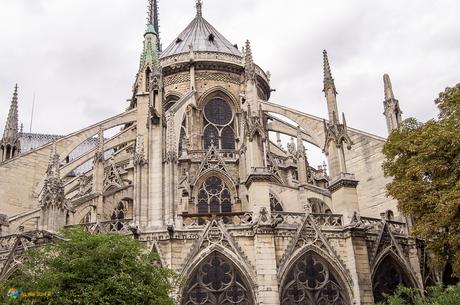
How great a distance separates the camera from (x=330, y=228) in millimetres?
18391

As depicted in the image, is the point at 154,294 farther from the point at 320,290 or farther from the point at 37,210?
the point at 37,210

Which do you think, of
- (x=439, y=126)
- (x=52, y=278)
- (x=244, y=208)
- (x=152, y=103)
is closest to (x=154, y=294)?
(x=52, y=278)

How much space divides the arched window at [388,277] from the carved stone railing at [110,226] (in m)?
8.69

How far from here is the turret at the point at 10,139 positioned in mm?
32781

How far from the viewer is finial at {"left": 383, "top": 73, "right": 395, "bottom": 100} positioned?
76.3 ft

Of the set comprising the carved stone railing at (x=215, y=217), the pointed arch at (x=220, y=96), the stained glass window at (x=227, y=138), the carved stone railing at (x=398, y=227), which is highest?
the pointed arch at (x=220, y=96)

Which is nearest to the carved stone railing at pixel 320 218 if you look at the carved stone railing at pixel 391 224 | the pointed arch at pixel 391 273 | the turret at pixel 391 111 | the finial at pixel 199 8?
the carved stone railing at pixel 391 224

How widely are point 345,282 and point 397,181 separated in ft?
12.4

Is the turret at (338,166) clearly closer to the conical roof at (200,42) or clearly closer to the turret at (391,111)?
the turret at (391,111)

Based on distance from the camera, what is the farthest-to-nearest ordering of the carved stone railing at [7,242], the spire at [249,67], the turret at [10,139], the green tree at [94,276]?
1. the turret at [10,139]
2. the spire at [249,67]
3. the carved stone railing at [7,242]
4. the green tree at [94,276]

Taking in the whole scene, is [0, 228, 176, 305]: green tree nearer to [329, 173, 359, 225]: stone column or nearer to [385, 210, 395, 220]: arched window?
[329, 173, 359, 225]: stone column

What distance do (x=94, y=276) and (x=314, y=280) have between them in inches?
308

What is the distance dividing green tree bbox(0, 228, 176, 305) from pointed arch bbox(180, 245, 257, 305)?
3.14 m

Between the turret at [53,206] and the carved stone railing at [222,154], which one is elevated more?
the carved stone railing at [222,154]
